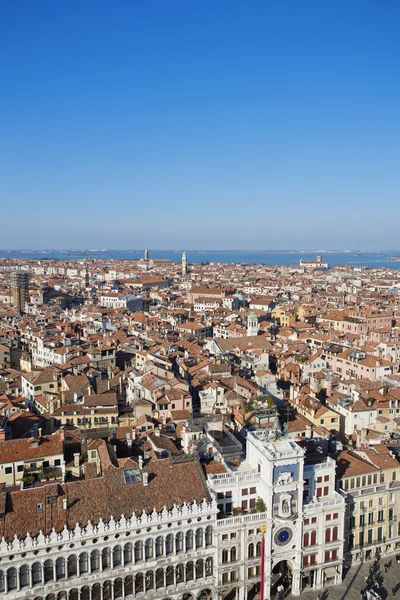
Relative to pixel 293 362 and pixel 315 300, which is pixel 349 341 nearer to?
pixel 293 362

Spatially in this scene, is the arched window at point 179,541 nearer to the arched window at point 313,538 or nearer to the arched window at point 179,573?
the arched window at point 179,573

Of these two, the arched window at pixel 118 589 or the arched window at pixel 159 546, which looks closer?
the arched window at pixel 118 589

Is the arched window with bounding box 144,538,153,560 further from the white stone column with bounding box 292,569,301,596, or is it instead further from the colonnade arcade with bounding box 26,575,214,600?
the white stone column with bounding box 292,569,301,596

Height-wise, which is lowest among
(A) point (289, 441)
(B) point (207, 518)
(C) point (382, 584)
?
(C) point (382, 584)

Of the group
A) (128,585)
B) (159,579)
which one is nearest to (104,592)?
(128,585)

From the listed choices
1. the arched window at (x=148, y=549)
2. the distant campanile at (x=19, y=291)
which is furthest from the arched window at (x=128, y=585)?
the distant campanile at (x=19, y=291)

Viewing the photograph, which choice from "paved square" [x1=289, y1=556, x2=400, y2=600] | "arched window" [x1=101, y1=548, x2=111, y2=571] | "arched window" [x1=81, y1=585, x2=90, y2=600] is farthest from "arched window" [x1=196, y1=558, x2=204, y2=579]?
"arched window" [x1=81, y1=585, x2=90, y2=600]

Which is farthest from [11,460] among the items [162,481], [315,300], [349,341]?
[315,300]
